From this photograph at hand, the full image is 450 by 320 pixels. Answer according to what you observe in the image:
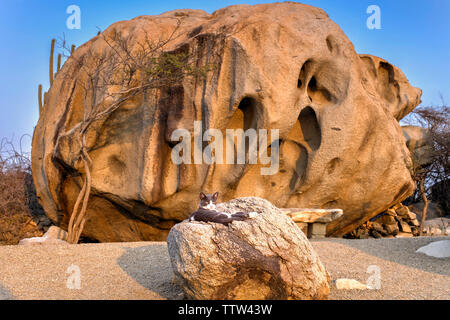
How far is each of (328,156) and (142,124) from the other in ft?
14.3

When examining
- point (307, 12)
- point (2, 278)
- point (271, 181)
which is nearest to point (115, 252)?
point (2, 278)

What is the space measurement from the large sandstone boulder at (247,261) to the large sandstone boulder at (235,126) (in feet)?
15.3

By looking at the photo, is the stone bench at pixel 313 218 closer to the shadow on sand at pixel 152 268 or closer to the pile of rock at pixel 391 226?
the pile of rock at pixel 391 226

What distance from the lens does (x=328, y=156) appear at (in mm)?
8859

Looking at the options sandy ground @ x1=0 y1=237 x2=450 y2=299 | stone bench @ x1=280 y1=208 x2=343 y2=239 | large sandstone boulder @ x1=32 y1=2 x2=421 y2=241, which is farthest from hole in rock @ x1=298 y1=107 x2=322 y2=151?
sandy ground @ x1=0 y1=237 x2=450 y2=299

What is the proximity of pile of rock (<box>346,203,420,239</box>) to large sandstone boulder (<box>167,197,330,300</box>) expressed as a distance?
7591mm

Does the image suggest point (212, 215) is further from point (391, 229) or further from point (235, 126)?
point (391, 229)

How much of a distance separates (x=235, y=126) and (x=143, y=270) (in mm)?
4451

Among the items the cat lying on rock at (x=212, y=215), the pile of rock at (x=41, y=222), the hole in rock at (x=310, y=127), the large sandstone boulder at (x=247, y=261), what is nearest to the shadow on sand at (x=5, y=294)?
the large sandstone boulder at (x=247, y=261)

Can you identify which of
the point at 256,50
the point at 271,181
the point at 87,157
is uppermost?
the point at 256,50

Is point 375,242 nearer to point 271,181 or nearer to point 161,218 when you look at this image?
point 271,181

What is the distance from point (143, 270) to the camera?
5395 millimetres

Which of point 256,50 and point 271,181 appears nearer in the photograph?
point 256,50

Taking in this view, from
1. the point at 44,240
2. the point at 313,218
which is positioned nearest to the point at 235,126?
the point at 313,218
